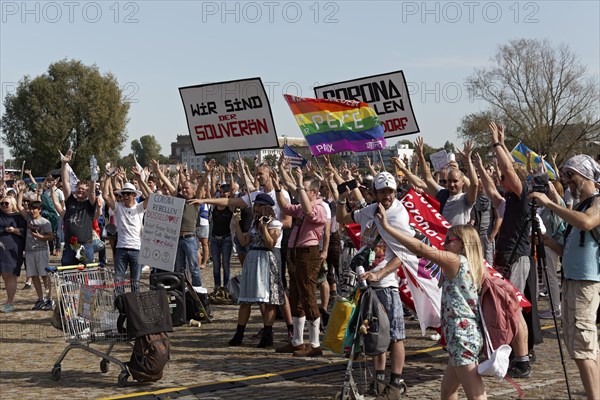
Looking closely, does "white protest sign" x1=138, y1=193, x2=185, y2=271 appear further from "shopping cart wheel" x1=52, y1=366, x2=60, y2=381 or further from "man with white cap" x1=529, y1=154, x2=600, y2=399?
"man with white cap" x1=529, y1=154, x2=600, y2=399

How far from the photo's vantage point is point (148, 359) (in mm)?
8094

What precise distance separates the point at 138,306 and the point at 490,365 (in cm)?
380

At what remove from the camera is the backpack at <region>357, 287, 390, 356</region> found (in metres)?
7.13

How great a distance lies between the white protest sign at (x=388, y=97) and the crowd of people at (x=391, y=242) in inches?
42.0

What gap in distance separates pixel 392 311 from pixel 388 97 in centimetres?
573

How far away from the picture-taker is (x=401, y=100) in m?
12.5

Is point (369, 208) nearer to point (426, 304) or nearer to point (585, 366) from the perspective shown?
point (426, 304)

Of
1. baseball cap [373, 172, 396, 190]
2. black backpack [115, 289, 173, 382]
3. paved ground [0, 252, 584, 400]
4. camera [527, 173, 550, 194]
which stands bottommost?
paved ground [0, 252, 584, 400]

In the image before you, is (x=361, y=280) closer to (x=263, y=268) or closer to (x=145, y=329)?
(x=145, y=329)

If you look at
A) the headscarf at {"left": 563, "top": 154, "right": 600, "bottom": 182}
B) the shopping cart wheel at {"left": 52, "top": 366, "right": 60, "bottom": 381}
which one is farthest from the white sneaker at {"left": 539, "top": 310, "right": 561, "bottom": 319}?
the shopping cart wheel at {"left": 52, "top": 366, "right": 60, "bottom": 381}

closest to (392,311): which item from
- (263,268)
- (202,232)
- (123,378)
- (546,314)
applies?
(263,268)

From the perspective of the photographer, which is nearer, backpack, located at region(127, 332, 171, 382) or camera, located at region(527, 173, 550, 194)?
camera, located at region(527, 173, 550, 194)

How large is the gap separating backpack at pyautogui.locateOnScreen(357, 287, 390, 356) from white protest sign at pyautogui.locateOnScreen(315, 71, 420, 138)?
218 inches

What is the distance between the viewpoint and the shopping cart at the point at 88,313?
845 centimetres
